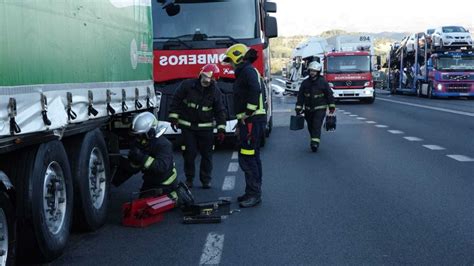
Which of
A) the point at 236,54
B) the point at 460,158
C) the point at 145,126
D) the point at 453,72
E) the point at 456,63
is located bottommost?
the point at 460,158

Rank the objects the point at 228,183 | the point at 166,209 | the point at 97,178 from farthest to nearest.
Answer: the point at 228,183 < the point at 166,209 < the point at 97,178

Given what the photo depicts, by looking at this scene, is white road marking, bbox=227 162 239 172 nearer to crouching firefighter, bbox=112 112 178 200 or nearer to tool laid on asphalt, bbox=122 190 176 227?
crouching firefighter, bbox=112 112 178 200

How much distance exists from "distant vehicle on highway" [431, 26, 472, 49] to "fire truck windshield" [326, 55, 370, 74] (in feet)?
18.1

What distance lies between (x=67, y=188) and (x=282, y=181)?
4396 mm

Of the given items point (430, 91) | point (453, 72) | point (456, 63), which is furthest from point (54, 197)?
point (430, 91)

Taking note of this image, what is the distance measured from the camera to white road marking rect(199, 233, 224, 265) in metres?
5.50

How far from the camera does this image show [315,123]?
13.6 metres

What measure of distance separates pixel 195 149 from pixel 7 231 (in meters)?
5.17

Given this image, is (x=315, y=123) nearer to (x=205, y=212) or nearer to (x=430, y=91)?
(x=205, y=212)

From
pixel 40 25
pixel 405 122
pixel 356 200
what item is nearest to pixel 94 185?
pixel 40 25

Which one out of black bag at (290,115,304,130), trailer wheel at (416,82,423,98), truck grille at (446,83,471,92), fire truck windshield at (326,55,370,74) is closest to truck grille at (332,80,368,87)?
fire truck windshield at (326,55,370,74)

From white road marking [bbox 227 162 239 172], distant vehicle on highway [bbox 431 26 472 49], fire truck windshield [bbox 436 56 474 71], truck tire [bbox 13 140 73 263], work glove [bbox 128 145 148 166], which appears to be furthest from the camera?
distant vehicle on highway [bbox 431 26 472 49]

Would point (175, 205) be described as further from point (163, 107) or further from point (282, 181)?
point (163, 107)

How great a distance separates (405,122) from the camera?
21.1 metres
